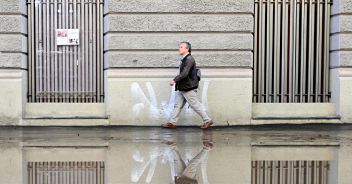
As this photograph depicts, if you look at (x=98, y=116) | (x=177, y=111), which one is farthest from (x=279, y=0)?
(x=98, y=116)

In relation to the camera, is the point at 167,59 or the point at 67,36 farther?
the point at 67,36

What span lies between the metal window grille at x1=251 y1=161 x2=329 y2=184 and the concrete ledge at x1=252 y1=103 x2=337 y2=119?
15.5 feet

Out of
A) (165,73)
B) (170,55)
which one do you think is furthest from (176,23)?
(165,73)

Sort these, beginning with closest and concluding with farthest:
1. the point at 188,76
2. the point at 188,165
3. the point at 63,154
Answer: the point at 188,165, the point at 63,154, the point at 188,76

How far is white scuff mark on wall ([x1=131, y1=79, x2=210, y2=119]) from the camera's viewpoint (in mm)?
12305

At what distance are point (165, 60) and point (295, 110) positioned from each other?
3.13m

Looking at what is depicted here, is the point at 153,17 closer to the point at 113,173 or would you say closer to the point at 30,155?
the point at 30,155

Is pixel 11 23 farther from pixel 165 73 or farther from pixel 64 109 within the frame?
pixel 165 73

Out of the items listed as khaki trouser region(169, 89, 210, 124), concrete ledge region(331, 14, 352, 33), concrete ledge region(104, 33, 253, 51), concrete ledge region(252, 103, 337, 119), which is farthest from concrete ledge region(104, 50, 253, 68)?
concrete ledge region(331, 14, 352, 33)

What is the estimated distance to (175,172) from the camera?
7223mm

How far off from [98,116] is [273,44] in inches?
165

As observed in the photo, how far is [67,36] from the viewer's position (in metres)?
12.6

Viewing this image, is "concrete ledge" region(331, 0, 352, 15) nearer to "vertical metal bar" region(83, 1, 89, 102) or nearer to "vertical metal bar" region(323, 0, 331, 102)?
"vertical metal bar" region(323, 0, 331, 102)

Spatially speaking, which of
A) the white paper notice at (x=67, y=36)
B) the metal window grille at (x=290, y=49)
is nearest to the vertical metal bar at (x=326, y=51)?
the metal window grille at (x=290, y=49)
